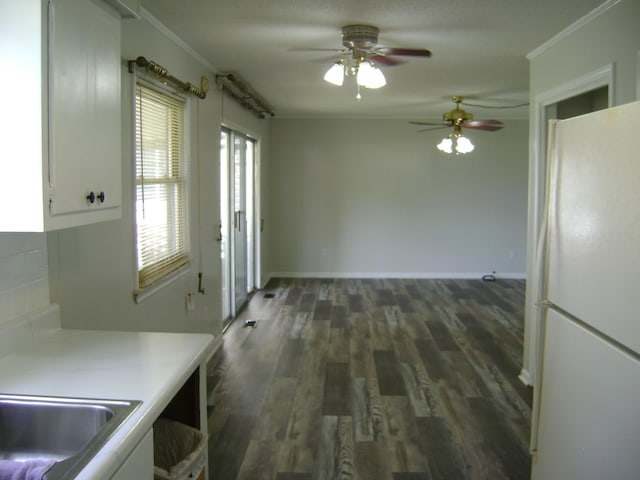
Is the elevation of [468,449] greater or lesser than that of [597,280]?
lesser

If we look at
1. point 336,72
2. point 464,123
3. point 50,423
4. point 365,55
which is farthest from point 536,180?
point 50,423

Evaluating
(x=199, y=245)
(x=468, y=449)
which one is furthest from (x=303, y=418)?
(x=199, y=245)

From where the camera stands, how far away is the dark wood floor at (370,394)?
9.32 feet

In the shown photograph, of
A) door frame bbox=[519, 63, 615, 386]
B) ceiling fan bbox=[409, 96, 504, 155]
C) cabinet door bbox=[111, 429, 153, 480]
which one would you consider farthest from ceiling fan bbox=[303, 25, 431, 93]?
ceiling fan bbox=[409, 96, 504, 155]

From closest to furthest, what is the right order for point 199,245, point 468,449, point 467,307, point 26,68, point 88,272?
point 26,68, point 88,272, point 468,449, point 199,245, point 467,307

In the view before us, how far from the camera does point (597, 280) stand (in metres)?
1.74

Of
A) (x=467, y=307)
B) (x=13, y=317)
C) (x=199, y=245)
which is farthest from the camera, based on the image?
(x=467, y=307)

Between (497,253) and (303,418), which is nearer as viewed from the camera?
(303,418)

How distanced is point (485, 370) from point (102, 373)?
321 centimetres

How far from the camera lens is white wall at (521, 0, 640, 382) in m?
2.73

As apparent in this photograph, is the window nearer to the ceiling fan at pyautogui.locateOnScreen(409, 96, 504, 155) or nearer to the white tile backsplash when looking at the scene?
the white tile backsplash

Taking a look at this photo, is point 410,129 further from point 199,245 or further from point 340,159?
point 199,245

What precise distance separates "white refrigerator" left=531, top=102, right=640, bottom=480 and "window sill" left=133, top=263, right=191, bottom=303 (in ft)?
6.59

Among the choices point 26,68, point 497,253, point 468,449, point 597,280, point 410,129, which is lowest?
point 468,449
